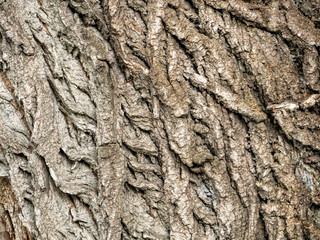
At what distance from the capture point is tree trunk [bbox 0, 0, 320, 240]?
123cm

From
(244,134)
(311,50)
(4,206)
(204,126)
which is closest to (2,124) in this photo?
(4,206)

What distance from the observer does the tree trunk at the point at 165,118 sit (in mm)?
1232

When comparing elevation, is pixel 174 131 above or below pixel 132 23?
below

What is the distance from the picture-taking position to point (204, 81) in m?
1.25

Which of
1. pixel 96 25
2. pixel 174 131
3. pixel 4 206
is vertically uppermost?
pixel 96 25

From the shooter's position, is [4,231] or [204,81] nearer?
[204,81]

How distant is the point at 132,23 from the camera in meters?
1.28

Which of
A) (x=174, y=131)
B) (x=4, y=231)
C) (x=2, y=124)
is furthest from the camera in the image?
(x=4, y=231)

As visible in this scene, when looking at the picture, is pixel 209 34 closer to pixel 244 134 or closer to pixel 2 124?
pixel 244 134

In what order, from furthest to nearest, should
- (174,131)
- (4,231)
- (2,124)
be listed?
(4,231) → (2,124) → (174,131)

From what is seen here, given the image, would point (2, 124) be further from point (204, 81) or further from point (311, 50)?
point (311, 50)

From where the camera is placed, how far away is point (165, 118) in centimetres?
124

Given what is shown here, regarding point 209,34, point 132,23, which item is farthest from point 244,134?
point 132,23

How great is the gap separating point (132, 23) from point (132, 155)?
560mm
